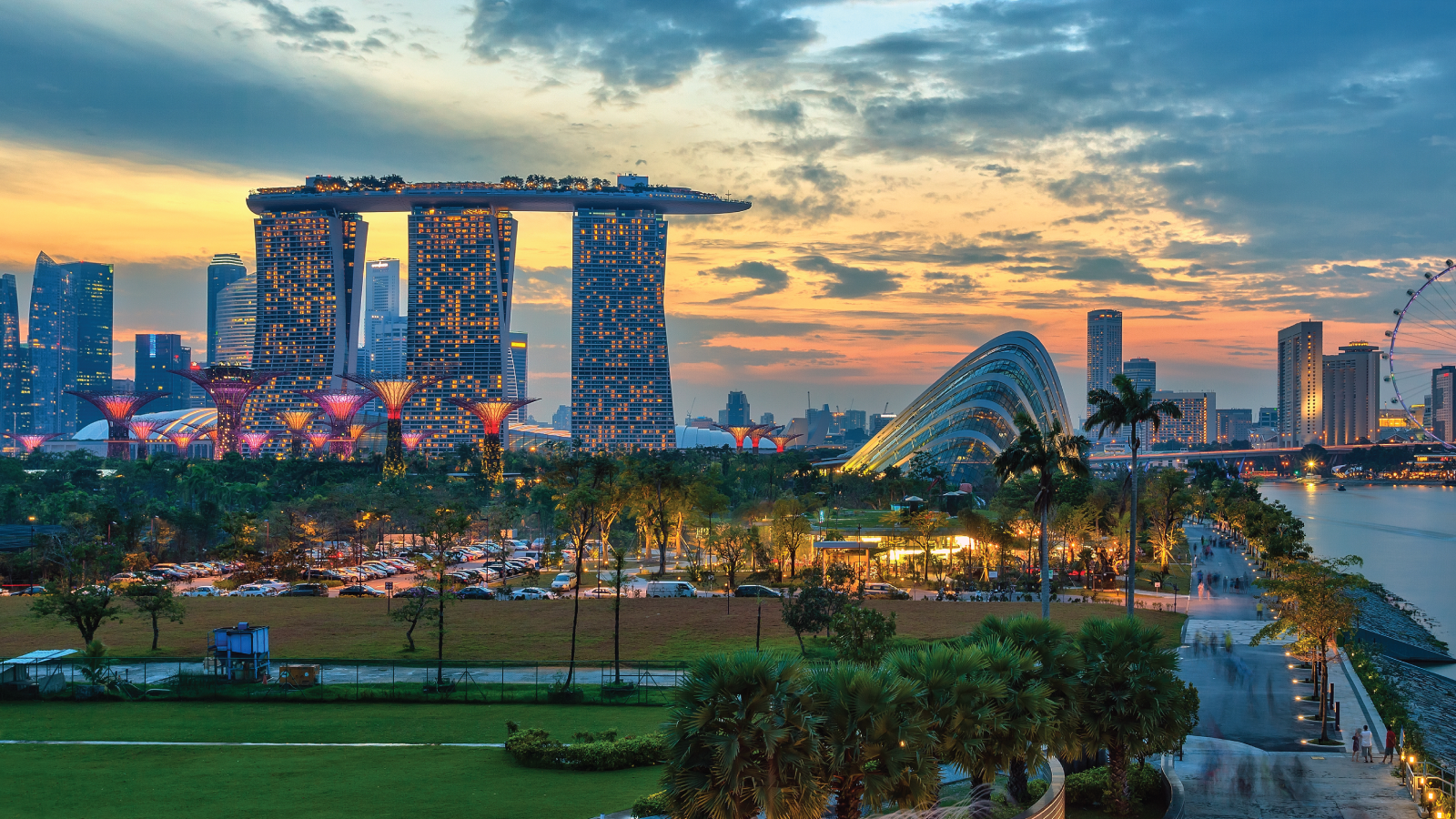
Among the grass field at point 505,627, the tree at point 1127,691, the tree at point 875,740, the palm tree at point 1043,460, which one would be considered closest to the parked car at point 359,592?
the grass field at point 505,627

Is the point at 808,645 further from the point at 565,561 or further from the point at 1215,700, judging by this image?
the point at 565,561

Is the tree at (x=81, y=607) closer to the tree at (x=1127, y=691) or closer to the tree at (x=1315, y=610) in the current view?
the tree at (x=1127, y=691)

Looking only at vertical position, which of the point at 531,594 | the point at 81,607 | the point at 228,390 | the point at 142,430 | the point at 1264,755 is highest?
the point at 228,390

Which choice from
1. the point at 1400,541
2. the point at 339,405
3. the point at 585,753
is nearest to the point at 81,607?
the point at 585,753

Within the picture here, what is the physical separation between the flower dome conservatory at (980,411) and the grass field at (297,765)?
9478cm

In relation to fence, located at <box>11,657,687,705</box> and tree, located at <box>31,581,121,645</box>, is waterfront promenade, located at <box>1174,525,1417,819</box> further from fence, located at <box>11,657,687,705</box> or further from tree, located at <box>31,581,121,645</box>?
tree, located at <box>31,581,121,645</box>

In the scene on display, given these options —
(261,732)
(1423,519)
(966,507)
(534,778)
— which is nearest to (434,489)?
(966,507)

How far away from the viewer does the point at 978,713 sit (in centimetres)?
1747

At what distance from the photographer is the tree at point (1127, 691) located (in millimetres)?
20828

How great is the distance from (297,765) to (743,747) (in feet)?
45.4

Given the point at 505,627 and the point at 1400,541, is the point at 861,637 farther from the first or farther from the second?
the point at 1400,541

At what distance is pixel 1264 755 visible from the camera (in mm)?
26062

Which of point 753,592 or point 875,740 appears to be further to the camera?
point 753,592

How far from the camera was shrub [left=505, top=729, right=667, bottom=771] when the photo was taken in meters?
24.7
